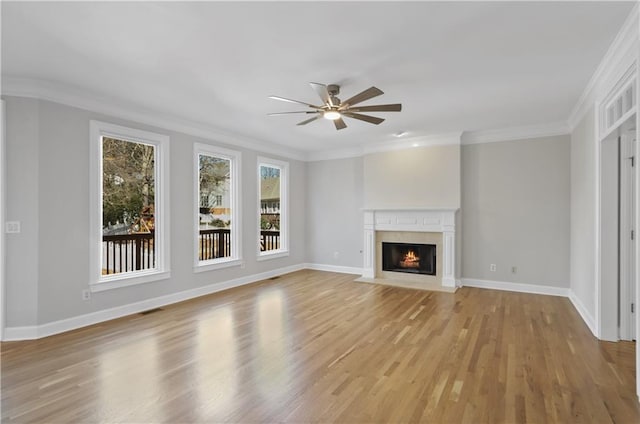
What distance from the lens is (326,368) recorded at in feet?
9.18

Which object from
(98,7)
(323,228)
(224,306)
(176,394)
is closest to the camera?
(98,7)

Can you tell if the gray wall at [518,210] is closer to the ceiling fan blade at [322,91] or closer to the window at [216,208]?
the ceiling fan blade at [322,91]

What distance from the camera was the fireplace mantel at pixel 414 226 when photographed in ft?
19.2

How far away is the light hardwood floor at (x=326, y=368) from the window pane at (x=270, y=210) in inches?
106

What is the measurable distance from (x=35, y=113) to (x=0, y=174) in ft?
2.39

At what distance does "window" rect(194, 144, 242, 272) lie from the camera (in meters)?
5.39

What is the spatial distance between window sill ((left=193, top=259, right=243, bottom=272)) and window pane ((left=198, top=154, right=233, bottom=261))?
0.49ft

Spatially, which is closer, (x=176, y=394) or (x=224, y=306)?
(x=176, y=394)

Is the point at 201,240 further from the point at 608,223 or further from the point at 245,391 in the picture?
the point at 608,223

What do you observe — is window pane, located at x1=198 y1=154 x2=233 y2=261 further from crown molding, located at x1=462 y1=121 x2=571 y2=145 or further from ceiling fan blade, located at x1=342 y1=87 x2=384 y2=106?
crown molding, located at x1=462 y1=121 x2=571 y2=145

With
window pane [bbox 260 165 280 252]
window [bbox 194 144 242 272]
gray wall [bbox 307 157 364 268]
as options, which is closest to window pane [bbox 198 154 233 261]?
window [bbox 194 144 242 272]

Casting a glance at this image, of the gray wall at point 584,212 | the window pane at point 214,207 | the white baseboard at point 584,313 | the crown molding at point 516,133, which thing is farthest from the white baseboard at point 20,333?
the crown molding at point 516,133

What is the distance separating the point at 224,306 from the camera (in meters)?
4.64

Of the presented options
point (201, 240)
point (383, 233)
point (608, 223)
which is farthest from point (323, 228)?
point (608, 223)
